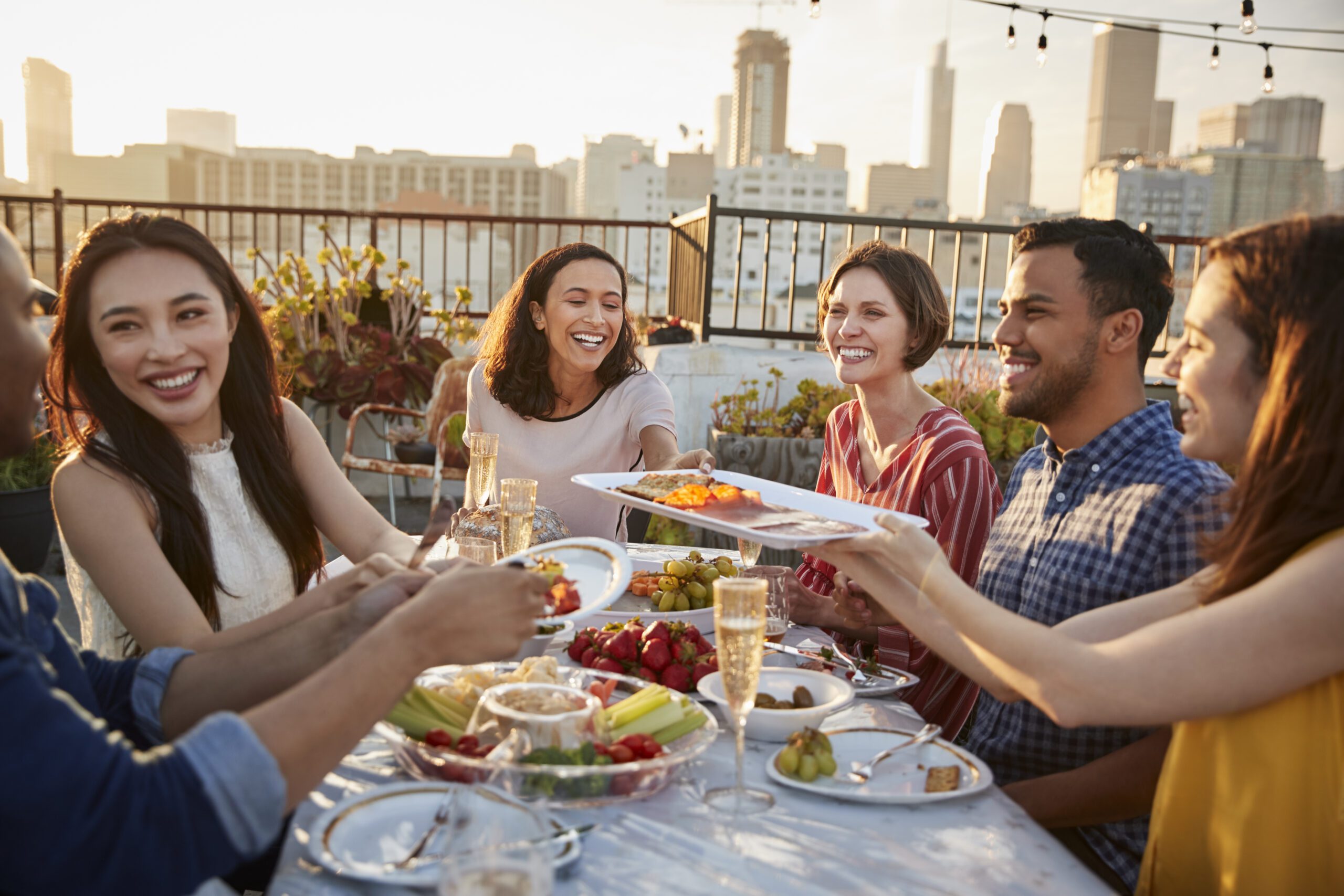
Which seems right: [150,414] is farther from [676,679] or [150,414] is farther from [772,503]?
[772,503]

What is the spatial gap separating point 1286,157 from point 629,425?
449 ft

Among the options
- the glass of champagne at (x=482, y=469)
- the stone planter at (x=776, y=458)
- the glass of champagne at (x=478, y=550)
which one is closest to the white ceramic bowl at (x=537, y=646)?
the glass of champagne at (x=478, y=550)

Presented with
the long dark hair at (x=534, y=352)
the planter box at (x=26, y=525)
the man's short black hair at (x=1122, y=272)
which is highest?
the man's short black hair at (x=1122, y=272)

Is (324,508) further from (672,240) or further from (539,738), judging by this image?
(672,240)

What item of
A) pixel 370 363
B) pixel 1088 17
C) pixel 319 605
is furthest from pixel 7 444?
pixel 1088 17

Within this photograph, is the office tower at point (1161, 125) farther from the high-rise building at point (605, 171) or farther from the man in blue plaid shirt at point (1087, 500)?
the man in blue plaid shirt at point (1087, 500)

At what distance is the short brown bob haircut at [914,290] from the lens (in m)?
3.02

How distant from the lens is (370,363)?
7.62m

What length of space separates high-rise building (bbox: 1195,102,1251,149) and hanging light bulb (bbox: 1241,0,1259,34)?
157 metres

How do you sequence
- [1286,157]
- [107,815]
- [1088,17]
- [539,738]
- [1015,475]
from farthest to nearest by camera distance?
1. [1286,157]
2. [1088,17]
3. [1015,475]
4. [539,738]
5. [107,815]

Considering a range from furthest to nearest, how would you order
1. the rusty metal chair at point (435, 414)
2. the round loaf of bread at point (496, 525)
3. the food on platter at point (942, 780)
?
the rusty metal chair at point (435, 414) → the round loaf of bread at point (496, 525) → the food on platter at point (942, 780)

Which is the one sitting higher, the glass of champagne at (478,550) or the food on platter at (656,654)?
the glass of champagne at (478,550)

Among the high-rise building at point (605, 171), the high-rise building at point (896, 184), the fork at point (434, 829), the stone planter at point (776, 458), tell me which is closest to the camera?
the fork at point (434, 829)

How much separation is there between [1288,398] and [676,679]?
1.08 meters
